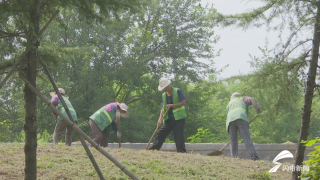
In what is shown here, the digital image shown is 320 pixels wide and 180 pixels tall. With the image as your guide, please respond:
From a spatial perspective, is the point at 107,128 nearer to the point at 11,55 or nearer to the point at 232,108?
the point at 232,108

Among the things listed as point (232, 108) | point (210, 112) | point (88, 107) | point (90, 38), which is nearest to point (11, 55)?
point (232, 108)

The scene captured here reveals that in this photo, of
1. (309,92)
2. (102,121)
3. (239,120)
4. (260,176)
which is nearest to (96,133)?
(102,121)

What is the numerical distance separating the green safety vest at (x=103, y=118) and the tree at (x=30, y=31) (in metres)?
5.04

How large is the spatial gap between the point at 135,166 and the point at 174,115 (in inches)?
133

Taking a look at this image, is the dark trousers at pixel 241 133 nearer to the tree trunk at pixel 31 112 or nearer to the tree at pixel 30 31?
the tree at pixel 30 31

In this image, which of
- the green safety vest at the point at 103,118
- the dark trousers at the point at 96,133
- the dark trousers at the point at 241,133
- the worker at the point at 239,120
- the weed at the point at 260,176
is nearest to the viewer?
the weed at the point at 260,176

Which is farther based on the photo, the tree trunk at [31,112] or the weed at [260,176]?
the weed at [260,176]

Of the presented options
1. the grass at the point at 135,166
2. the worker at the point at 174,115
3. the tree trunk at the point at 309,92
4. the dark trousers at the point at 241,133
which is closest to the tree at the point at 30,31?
the grass at the point at 135,166

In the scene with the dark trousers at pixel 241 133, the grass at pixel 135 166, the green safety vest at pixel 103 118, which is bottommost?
the grass at pixel 135 166

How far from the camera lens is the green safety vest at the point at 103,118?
11211 mm

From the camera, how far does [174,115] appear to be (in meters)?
11.2

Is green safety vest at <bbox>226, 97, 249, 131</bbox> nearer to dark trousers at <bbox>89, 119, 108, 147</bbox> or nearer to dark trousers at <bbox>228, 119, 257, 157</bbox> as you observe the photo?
dark trousers at <bbox>228, 119, 257, 157</bbox>

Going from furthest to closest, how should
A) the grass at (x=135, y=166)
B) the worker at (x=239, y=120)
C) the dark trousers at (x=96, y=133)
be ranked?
the dark trousers at (x=96, y=133) → the worker at (x=239, y=120) → the grass at (x=135, y=166)

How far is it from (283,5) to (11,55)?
13.9 ft
